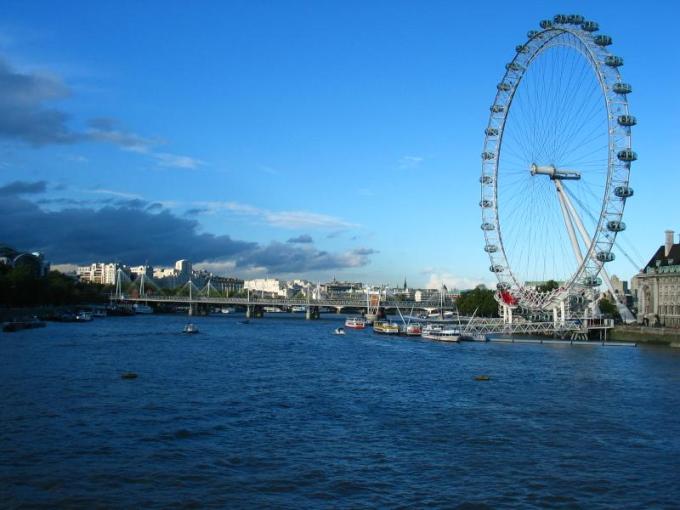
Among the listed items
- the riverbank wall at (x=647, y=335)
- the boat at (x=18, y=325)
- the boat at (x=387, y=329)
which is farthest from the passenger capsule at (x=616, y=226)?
the boat at (x=18, y=325)

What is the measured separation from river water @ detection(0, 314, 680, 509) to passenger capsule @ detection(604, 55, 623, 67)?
890 inches

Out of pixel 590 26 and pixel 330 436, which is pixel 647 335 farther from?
pixel 330 436

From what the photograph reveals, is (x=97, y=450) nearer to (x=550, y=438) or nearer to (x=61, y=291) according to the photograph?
(x=550, y=438)

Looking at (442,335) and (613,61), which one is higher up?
(613,61)

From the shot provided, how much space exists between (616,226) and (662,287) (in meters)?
18.5

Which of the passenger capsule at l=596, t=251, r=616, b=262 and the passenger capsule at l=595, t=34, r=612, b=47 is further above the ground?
the passenger capsule at l=595, t=34, r=612, b=47

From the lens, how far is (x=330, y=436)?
21078mm

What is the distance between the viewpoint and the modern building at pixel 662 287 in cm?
6875

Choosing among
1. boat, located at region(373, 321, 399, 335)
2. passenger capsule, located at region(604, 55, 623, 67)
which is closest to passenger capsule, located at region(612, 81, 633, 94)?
passenger capsule, located at region(604, 55, 623, 67)

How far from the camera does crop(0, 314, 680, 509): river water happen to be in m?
15.5

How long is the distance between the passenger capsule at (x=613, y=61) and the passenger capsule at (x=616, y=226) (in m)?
11.2

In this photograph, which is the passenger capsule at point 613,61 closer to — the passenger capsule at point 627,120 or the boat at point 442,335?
the passenger capsule at point 627,120

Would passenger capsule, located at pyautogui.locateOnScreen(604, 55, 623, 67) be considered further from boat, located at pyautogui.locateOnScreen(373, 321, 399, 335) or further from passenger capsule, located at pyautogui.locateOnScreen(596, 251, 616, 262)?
boat, located at pyautogui.locateOnScreen(373, 321, 399, 335)

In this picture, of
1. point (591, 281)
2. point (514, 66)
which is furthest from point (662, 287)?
point (514, 66)
